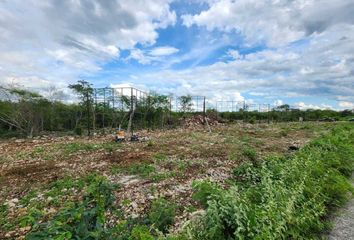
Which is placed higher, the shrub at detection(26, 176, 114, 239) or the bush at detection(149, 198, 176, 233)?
the shrub at detection(26, 176, 114, 239)

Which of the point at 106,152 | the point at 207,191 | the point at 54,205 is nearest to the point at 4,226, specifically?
the point at 54,205

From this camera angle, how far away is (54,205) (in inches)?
131

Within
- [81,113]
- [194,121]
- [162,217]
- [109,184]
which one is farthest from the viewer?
[194,121]

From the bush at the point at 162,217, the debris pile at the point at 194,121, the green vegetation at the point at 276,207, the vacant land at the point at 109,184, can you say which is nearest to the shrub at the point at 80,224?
the vacant land at the point at 109,184

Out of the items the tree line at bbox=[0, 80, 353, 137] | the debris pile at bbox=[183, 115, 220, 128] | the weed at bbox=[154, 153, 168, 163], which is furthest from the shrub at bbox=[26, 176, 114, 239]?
the debris pile at bbox=[183, 115, 220, 128]

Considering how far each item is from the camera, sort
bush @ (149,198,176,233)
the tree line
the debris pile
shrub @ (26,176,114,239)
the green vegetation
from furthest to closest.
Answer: the debris pile
the tree line
bush @ (149,198,176,233)
the green vegetation
shrub @ (26,176,114,239)

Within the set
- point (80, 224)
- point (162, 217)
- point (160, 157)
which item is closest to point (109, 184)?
point (80, 224)

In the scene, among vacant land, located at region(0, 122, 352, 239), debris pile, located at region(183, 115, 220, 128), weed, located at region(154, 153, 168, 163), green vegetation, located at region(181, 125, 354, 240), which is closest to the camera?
green vegetation, located at region(181, 125, 354, 240)

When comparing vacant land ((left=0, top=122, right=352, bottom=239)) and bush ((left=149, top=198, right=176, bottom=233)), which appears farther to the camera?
bush ((left=149, top=198, right=176, bottom=233))

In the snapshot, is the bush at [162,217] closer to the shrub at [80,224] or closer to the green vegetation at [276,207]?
the green vegetation at [276,207]

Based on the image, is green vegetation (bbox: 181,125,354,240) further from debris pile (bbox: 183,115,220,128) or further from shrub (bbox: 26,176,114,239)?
debris pile (bbox: 183,115,220,128)

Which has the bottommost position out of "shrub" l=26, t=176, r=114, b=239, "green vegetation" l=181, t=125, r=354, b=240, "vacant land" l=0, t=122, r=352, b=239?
"vacant land" l=0, t=122, r=352, b=239

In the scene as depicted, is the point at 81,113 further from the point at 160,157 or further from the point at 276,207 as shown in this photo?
the point at 276,207

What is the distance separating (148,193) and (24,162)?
4.26m
